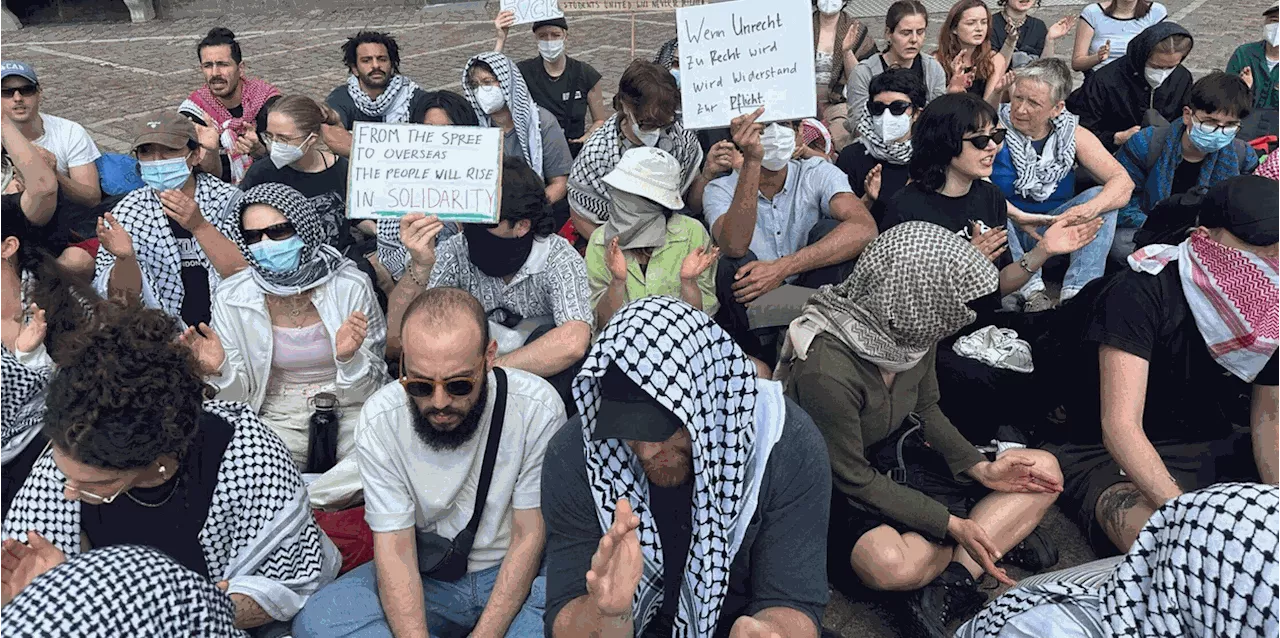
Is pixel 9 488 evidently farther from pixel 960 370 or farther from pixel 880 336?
pixel 960 370

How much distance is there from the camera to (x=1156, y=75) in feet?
21.6

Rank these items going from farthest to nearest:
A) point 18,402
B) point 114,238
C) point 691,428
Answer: point 114,238 < point 18,402 < point 691,428

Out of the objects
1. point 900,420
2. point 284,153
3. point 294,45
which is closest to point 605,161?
point 284,153

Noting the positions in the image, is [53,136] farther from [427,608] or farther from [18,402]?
[427,608]

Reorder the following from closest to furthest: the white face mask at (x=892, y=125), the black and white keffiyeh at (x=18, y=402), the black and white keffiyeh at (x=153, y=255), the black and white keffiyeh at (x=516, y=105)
→ the black and white keffiyeh at (x=18, y=402)
the black and white keffiyeh at (x=153, y=255)
the white face mask at (x=892, y=125)
the black and white keffiyeh at (x=516, y=105)

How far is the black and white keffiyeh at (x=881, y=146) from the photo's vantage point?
543 centimetres

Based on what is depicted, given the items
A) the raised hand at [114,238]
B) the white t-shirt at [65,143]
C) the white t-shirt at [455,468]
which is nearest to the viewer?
the white t-shirt at [455,468]

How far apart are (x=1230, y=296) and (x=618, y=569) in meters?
2.38

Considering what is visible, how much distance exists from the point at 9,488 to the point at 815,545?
279 centimetres

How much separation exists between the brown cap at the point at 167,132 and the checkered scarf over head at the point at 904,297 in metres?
3.14

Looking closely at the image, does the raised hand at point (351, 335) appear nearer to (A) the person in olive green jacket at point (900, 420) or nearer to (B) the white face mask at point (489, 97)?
(A) the person in olive green jacket at point (900, 420)

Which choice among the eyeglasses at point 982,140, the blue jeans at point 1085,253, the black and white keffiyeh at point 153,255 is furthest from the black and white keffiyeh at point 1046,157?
the black and white keffiyeh at point 153,255

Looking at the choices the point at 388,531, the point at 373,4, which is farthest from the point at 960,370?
the point at 373,4

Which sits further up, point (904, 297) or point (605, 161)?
point (904, 297)
